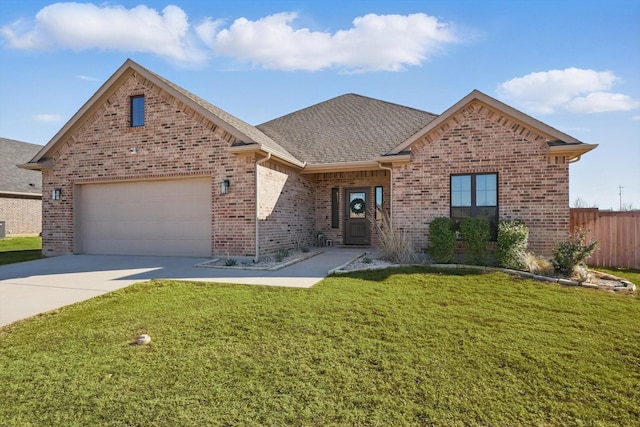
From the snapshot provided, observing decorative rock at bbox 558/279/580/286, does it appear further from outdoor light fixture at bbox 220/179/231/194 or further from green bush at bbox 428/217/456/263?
outdoor light fixture at bbox 220/179/231/194

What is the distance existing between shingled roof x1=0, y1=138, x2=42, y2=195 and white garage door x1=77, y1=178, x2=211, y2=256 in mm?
13113

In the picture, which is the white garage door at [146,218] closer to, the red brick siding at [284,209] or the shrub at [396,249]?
the red brick siding at [284,209]

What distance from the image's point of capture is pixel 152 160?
35.3 ft

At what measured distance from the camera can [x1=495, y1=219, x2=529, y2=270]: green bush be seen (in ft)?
26.1

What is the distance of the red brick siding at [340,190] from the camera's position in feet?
42.6

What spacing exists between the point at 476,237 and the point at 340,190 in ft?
19.9

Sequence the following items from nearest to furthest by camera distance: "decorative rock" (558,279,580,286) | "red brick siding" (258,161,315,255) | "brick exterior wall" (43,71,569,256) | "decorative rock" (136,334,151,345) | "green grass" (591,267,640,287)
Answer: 1. "decorative rock" (136,334,151,345)
2. "decorative rock" (558,279,580,286)
3. "green grass" (591,267,640,287)
4. "brick exterior wall" (43,71,569,256)
5. "red brick siding" (258,161,315,255)

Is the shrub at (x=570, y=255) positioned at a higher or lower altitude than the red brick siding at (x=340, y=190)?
lower

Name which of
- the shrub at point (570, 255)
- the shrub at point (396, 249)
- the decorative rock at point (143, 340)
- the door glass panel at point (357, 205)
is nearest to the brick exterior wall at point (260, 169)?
the shrub at point (396, 249)

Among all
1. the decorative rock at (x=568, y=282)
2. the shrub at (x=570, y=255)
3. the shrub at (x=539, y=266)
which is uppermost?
the shrub at (x=570, y=255)

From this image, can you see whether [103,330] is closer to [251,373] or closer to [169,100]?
[251,373]

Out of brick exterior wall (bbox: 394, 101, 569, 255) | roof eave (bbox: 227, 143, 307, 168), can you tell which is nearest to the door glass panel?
brick exterior wall (bbox: 394, 101, 569, 255)

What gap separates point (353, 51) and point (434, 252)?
7321mm

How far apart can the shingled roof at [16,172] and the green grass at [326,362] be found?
835 inches
